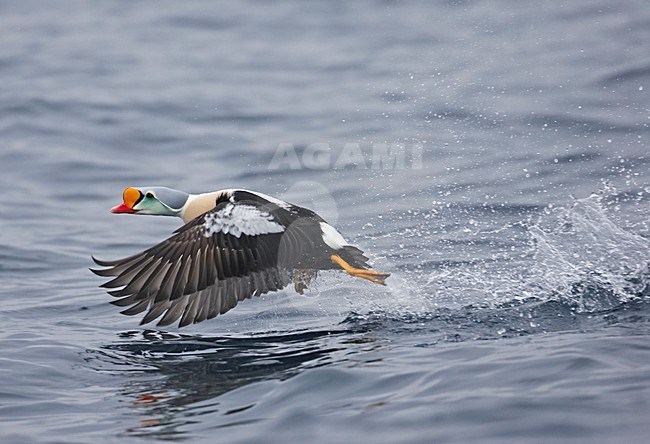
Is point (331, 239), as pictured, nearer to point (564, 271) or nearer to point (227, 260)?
point (227, 260)

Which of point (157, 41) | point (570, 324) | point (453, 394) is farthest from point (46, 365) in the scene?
point (157, 41)

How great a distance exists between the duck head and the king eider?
296 millimetres

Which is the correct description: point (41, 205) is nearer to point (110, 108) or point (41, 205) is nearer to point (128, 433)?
point (110, 108)

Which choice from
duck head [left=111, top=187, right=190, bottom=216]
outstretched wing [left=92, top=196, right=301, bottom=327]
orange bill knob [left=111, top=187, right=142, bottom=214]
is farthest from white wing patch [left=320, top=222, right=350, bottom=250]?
orange bill knob [left=111, top=187, right=142, bottom=214]

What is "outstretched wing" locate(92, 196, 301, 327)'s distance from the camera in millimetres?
5637

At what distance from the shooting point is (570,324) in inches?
213

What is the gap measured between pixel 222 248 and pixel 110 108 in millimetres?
7379

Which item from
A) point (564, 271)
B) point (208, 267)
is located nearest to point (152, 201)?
point (208, 267)

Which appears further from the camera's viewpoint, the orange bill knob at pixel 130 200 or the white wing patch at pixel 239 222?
the orange bill knob at pixel 130 200

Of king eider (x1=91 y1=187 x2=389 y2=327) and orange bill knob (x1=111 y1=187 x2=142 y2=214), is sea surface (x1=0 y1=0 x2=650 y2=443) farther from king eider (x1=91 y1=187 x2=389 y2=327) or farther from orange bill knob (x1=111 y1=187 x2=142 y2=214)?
orange bill knob (x1=111 y1=187 x2=142 y2=214)

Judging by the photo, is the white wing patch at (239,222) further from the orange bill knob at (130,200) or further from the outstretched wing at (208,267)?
the orange bill knob at (130,200)

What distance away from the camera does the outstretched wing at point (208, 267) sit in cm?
564

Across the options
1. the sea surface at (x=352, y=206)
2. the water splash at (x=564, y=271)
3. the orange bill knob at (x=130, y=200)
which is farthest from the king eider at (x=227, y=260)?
the water splash at (x=564, y=271)

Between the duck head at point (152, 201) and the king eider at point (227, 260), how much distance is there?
30 centimetres
